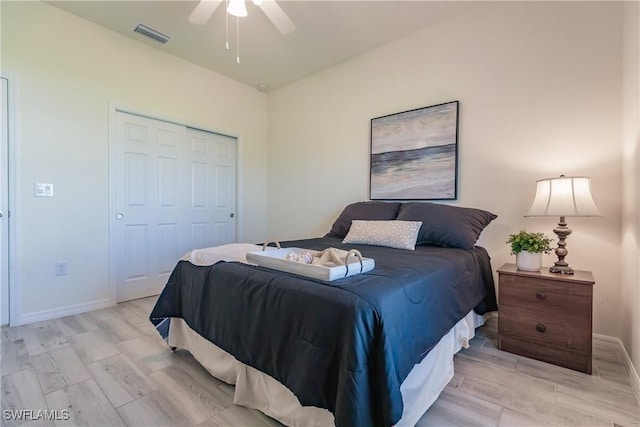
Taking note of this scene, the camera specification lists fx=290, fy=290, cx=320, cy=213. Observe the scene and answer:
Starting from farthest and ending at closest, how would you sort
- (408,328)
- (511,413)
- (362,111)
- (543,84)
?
(362,111) < (543,84) < (511,413) < (408,328)

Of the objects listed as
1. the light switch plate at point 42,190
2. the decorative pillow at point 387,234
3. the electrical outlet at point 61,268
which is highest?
the light switch plate at point 42,190

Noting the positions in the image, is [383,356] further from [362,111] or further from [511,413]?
[362,111]

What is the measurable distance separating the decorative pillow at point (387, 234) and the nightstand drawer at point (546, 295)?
0.65 meters

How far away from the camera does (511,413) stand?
1.36 metres

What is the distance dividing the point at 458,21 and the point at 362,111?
3.84 ft

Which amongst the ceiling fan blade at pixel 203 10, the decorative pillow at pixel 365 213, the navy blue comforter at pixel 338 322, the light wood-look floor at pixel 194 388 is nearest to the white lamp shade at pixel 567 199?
the navy blue comforter at pixel 338 322

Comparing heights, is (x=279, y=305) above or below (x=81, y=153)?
below

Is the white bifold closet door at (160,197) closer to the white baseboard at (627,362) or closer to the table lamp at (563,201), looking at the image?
the table lamp at (563,201)

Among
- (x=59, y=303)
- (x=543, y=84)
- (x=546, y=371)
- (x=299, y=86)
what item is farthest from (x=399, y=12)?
(x=59, y=303)

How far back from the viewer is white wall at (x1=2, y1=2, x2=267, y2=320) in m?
2.39

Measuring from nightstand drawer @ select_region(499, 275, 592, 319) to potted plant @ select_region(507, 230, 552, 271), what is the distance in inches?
5.1

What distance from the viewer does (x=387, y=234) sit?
2.28 meters

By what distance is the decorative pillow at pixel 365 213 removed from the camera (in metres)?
2.70

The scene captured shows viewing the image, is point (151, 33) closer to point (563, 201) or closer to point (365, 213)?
point (365, 213)
